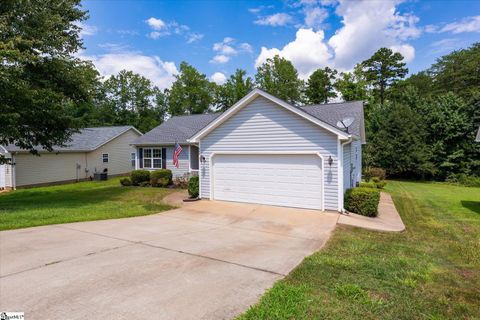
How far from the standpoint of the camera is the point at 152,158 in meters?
20.8

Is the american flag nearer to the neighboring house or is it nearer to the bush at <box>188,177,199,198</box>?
the bush at <box>188,177,199,198</box>

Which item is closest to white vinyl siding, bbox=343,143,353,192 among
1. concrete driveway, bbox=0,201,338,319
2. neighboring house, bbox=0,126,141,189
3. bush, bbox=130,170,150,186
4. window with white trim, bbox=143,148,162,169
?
concrete driveway, bbox=0,201,338,319

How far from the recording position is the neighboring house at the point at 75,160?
19906 millimetres

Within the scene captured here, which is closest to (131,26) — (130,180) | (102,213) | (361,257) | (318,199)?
(130,180)

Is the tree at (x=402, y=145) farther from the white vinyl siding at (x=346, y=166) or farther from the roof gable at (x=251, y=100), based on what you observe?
the roof gable at (x=251, y=100)

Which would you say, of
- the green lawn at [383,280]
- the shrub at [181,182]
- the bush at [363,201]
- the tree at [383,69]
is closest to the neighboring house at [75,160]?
the shrub at [181,182]

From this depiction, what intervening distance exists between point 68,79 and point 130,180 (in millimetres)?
7497

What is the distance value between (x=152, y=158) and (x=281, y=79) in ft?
82.3

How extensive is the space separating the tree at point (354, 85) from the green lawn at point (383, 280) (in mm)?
29427

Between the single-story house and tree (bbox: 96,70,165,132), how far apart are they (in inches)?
1288

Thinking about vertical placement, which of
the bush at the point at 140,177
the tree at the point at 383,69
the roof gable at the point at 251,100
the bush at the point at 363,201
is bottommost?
the bush at the point at 363,201

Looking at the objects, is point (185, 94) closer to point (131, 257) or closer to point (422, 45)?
point (422, 45)

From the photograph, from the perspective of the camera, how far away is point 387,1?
454 inches

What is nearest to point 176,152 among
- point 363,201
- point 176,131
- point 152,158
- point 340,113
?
point 152,158
